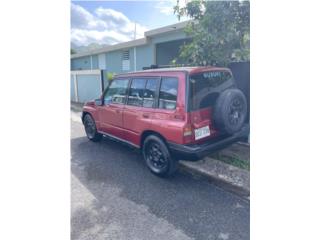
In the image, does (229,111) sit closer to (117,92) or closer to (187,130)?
(187,130)

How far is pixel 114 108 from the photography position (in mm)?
4363

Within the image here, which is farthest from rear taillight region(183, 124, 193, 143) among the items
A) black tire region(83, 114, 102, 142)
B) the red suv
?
black tire region(83, 114, 102, 142)

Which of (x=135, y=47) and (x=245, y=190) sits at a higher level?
(x=135, y=47)

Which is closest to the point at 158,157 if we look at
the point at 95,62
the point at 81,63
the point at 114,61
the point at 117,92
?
the point at 117,92

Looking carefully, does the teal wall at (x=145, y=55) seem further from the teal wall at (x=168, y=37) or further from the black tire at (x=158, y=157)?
the black tire at (x=158, y=157)

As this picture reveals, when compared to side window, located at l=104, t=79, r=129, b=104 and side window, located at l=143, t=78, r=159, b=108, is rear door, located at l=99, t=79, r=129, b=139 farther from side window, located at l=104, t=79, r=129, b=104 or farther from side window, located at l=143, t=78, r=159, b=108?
side window, located at l=143, t=78, r=159, b=108

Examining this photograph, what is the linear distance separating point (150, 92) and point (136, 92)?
16.8 inches

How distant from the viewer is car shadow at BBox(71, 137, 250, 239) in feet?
7.91

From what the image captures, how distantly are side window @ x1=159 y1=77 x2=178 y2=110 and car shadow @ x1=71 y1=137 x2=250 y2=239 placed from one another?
1199 mm
